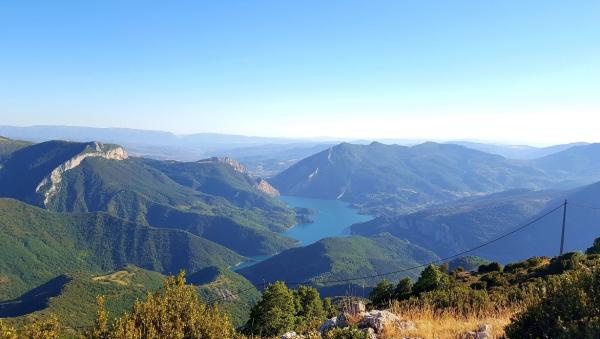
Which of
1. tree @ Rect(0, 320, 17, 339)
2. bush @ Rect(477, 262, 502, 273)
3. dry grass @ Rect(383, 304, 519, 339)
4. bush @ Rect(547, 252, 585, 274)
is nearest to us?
tree @ Rect(0, 320, 17, 339)

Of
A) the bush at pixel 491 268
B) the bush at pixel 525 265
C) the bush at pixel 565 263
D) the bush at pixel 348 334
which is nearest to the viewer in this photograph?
the bush at pixel 348 334

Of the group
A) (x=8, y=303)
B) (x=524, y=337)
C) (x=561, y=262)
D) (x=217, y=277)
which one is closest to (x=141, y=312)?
(x=524, y=337)

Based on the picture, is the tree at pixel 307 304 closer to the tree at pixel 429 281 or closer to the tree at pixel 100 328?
the tree at pixel 429 281

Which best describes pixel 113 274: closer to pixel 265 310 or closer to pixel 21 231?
pixel 21 231

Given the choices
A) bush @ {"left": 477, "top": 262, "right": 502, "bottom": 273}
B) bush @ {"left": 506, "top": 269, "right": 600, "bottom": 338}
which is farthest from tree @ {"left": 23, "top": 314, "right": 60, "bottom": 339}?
bush @ {"left": 477, "top": 262, "right": 502, "bottom": 273}

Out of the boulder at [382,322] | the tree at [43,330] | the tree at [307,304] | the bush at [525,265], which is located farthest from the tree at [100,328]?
the tree at [307,304]

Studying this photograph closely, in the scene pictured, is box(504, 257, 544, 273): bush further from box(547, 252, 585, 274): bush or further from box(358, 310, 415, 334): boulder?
box(358, 310, 415, 334): boulder
